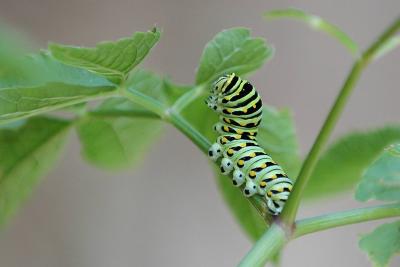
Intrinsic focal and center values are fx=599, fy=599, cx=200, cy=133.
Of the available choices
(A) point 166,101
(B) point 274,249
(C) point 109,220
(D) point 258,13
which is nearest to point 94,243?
(C) point 109,220

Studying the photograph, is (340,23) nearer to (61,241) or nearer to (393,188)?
(61,241)

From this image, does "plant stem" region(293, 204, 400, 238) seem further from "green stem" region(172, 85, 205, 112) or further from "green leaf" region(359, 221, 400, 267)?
"green stem" region(172, 85, 205, 112)

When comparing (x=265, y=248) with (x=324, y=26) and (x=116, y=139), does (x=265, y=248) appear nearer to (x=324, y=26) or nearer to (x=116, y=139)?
(x=324, y=26)

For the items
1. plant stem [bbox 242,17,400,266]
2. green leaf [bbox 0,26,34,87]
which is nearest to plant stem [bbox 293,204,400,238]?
plant stem [bbox 242,17,400,266]

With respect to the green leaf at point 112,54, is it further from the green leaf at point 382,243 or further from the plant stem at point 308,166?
the green leaf at point 382,243

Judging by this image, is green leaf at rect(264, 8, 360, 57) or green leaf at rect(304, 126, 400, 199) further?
green leaf at rect(304, 126, 400, 199)

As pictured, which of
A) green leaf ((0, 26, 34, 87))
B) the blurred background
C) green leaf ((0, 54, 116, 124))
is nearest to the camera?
green leaf ((0, 26, 34, 87))
